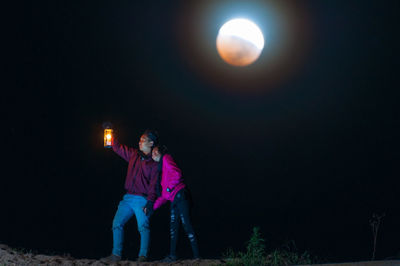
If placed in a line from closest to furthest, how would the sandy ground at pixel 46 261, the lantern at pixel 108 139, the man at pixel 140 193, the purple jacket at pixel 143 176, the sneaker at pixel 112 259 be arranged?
the sandy ground at pixel 46 261, the sneaker at pixel 112 259, the man at pixel 140 193, the purple jacket at pixel 143 176, the lantern at pixel 108 139

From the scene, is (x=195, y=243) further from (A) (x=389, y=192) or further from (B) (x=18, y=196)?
(A) (x=389, y=192)

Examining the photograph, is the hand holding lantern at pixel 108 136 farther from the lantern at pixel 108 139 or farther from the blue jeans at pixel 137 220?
the blue jeans at pixel 137 220

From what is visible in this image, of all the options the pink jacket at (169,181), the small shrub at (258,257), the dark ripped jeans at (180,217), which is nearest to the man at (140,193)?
the pink jacket at (169,181)

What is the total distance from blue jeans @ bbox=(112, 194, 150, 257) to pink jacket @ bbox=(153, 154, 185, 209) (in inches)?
9.4

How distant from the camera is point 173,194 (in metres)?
7.71

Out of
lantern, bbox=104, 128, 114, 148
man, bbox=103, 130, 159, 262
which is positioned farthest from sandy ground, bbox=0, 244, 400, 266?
lantern, bbox=104, 128, 114, 148

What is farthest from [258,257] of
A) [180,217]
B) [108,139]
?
[108,139]

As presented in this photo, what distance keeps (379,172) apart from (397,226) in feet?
8.17

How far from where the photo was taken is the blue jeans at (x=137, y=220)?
7648 millimetres

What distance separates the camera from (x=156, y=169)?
7.91m

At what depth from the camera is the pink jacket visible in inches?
305

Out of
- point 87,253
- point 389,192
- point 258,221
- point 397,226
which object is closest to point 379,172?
point 389,192

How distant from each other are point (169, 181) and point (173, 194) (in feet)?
0.67

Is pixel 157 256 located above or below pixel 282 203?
below
